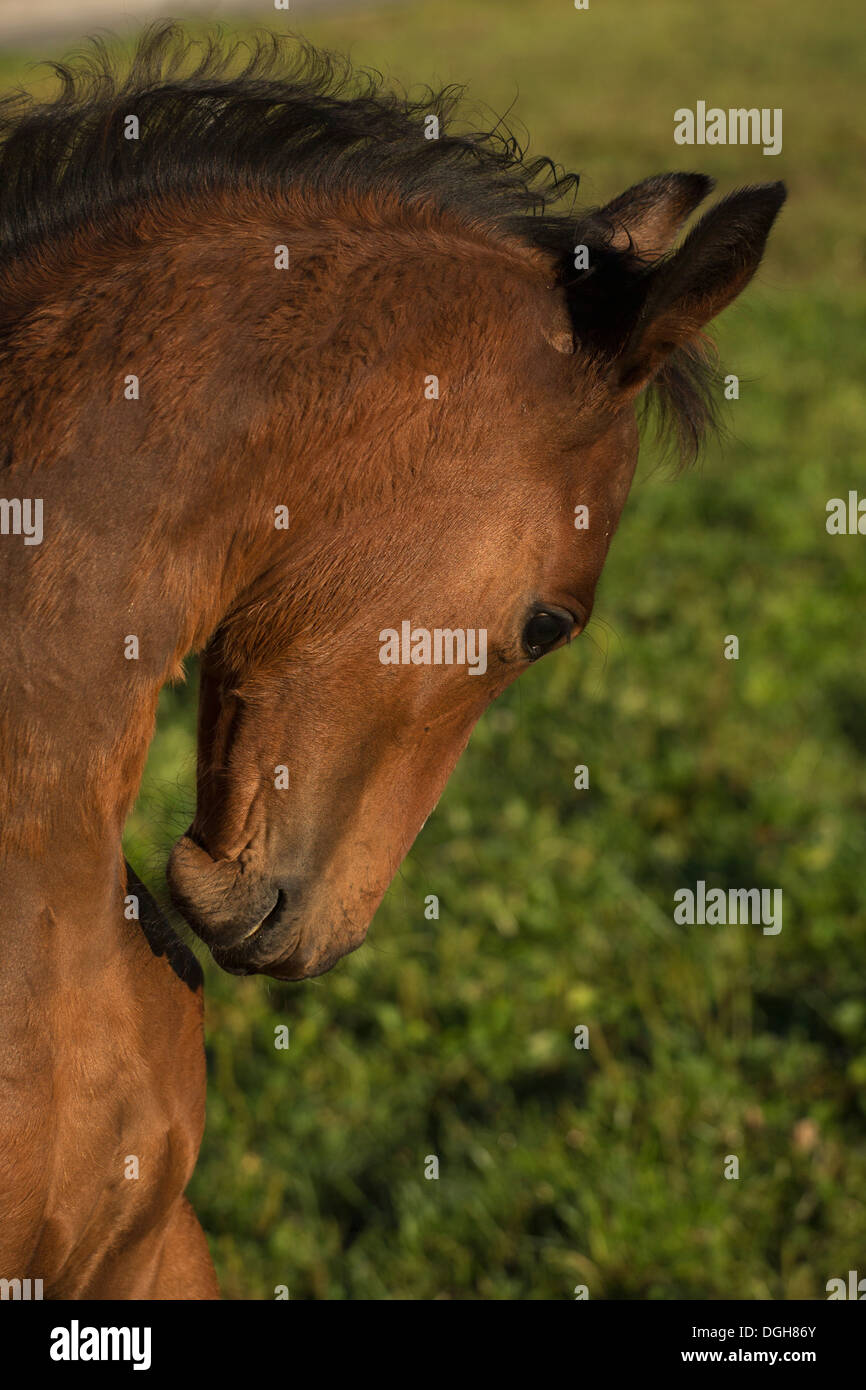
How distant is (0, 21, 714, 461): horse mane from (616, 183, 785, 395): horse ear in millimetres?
57

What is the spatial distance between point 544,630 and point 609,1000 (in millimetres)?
2304

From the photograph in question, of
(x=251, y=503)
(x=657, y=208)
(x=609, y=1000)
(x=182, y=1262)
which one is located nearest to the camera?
(x=251, y=503)

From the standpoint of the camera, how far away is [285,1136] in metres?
3.82

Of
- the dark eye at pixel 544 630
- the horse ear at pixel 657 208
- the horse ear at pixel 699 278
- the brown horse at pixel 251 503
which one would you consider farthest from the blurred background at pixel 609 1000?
the dark eye at pixel 544 630

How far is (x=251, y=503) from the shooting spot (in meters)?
1.91

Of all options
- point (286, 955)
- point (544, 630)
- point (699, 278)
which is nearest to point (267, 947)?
point (286, 955)

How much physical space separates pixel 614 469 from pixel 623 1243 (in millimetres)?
2041

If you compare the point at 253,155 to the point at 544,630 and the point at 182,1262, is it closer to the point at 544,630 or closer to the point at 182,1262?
the point at 544,630

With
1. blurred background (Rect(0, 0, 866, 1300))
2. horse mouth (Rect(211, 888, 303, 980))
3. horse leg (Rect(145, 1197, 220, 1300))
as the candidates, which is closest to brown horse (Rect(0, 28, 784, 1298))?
horse mouth (Rect(211, 888, 303, 980))

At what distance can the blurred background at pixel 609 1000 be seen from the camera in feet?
11.1

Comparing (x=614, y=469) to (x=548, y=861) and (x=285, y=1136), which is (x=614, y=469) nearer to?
(x=285, y=1136)

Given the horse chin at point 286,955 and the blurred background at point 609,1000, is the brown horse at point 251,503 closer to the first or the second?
the horse chin at point 286,955
